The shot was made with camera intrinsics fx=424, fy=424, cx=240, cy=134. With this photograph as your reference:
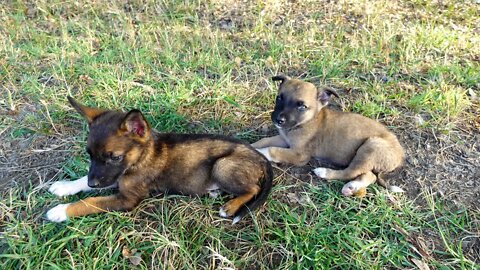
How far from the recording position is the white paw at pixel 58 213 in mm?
3691

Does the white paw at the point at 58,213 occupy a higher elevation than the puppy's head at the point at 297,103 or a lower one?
lower

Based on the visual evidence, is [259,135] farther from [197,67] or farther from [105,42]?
[105,42]

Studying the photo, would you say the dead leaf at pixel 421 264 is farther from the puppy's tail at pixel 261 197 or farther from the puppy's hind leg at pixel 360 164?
the puppy's tail at pixel 261 197

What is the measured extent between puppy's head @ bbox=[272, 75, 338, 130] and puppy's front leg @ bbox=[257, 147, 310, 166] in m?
0.25

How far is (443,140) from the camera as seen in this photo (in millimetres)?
4691

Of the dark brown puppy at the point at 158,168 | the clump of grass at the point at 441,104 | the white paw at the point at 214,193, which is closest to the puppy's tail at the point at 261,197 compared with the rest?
the dark brown puppy at the point at 158,168

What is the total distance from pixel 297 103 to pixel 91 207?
223cm

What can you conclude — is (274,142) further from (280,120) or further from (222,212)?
(222,212)

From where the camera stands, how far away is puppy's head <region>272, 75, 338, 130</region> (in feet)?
14.3

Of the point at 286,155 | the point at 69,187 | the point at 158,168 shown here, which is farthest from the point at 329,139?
the point at 69,187

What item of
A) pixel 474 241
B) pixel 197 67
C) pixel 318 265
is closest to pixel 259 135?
pixel 197 67

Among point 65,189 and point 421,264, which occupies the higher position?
point 65,189

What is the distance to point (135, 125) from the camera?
11.8ft

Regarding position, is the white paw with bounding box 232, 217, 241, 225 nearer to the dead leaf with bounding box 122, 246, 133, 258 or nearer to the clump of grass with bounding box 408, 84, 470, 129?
the dead leaf with bounding box 122, 246, 133, 258
